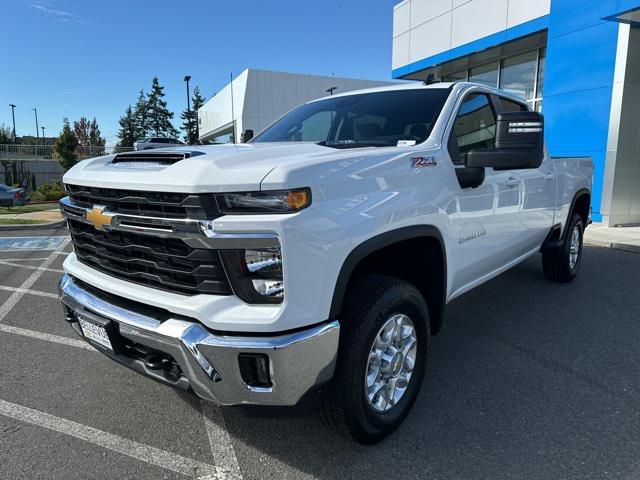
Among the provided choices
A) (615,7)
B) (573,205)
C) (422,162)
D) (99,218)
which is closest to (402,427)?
(422,162)

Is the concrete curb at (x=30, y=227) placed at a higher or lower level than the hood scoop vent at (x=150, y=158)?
lower

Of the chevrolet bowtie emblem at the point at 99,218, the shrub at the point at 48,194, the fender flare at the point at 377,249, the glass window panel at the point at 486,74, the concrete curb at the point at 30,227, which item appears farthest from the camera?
the shrub at the point at 48,194

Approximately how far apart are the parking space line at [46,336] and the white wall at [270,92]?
27006 millimetres

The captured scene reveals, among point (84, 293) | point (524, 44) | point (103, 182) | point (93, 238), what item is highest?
point (524, 44)

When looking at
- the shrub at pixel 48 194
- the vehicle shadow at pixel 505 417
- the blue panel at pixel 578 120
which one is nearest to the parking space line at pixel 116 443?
the vehicle shadow at pixel 505 417

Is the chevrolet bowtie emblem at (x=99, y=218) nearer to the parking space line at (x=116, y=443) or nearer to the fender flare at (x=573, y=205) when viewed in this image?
the parking space line at (x=116, y=443)

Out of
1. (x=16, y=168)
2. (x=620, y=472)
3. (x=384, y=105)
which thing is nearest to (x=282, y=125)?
(x=384, y=105)

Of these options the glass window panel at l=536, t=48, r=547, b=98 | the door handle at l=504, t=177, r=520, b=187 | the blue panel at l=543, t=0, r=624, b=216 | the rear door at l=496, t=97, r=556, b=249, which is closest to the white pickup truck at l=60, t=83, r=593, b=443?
the door handle at l=504, t=177, r=520, b=187

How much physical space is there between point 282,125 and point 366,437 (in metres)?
2.64

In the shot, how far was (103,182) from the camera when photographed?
2.33 metres

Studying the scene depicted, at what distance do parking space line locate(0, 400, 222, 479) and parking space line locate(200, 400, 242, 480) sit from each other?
4 centimetres

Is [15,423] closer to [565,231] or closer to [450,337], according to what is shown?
[450,337]

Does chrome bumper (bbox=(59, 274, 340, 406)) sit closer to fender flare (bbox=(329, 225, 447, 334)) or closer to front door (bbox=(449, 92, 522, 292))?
fender flare (bbox=(329, 225, 447, 334))

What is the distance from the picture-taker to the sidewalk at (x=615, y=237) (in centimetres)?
782
